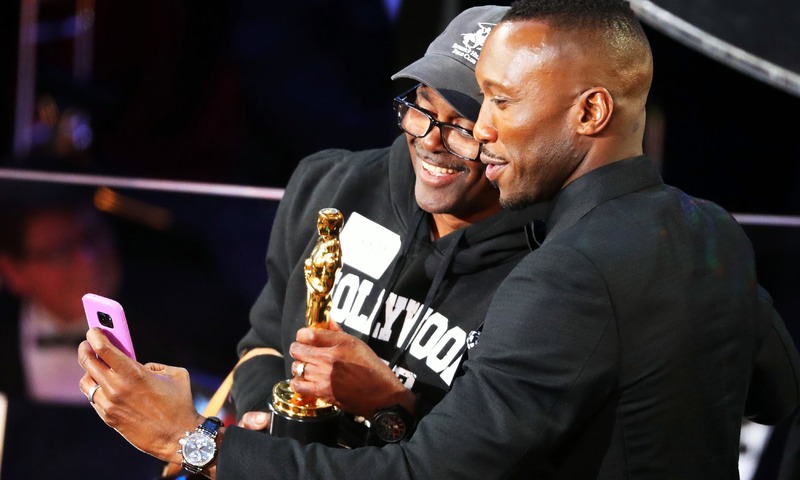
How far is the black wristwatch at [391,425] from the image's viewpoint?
1600 mm

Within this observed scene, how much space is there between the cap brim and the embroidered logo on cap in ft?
0.10

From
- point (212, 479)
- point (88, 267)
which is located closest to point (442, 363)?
point (212, 479)

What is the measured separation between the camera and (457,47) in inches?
74.9

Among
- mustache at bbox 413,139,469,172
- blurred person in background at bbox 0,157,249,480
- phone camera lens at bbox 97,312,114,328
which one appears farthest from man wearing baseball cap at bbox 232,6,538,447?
blurred person in background at bbox 0,157,249,480

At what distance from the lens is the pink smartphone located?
1.46 metres

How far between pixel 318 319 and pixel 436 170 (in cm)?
40

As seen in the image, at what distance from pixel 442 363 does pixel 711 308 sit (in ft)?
1.89

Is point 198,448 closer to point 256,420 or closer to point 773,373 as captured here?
point 256,420

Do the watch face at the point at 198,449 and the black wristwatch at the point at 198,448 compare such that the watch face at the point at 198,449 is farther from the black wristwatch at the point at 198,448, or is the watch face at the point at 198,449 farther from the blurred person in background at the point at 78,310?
the blurred person in background at the point at 78,310

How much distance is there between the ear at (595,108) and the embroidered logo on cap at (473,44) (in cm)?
56

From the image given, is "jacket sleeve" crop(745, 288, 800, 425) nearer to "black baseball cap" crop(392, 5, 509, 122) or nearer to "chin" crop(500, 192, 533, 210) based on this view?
"chin" crop(500, 192, 533, 210)

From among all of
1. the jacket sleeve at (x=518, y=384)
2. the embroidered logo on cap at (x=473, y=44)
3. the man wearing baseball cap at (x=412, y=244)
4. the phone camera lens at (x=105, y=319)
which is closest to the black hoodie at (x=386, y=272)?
the man wearing baseball cap at (x=412, y=244)

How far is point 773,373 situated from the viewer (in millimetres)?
1575

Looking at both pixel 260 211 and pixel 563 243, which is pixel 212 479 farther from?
pixel 260 211
